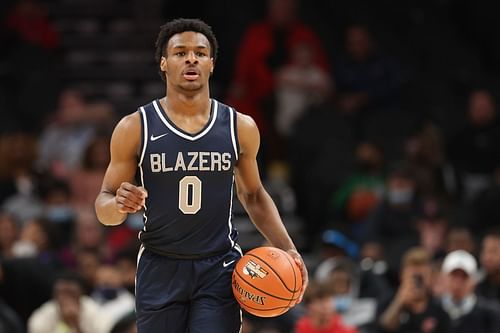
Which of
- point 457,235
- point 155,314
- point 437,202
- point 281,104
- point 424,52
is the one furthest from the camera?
point 424,52

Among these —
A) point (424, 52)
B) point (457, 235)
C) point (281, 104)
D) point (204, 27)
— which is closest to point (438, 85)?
point (424, 52)

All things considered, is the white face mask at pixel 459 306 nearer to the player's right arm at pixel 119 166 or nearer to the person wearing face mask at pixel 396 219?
the person wearing face mask at pixel 396 219

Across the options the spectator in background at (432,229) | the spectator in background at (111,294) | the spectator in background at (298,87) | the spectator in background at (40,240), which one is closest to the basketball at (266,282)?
the spectator in background at (111,294)

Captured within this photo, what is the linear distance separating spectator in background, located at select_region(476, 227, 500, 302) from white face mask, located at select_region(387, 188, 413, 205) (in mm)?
1440

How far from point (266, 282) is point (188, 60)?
128cm

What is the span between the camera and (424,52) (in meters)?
15.2

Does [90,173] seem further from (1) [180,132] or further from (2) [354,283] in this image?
(1) [180,132]

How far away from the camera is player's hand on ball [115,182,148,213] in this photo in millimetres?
6012

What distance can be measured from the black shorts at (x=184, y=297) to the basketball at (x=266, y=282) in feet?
0.36

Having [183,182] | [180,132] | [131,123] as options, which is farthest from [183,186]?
[131,123]

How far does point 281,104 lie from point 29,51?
10.4 ft

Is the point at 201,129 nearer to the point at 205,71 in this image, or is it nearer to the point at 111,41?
the point at 205,71

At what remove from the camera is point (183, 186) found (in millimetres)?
6508

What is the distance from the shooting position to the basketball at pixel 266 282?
6500mm
